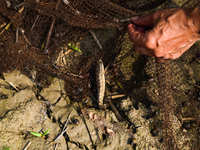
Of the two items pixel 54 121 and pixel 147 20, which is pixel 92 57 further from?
pixel 54 121

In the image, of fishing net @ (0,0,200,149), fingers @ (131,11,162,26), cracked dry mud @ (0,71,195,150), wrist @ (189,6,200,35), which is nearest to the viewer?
wrist @ (189,6,200,35)

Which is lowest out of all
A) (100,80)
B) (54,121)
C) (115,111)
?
(115,111)

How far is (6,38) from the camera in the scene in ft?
13.7

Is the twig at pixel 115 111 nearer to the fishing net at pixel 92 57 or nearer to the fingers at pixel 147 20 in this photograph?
the fishing net at pixel 92 57

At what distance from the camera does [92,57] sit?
4289mm

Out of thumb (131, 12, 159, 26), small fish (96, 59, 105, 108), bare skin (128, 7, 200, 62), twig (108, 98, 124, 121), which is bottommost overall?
twig (108, 98, 124, 121)

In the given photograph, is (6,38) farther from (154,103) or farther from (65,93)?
(154,103)

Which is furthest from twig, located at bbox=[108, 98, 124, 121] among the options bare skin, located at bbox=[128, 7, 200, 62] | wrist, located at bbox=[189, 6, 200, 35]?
wrist, located at bbox=[189, 6, 200, 35]

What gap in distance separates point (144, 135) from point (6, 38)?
4.99m

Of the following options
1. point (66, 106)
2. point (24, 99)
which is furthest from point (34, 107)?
point (66, 106)

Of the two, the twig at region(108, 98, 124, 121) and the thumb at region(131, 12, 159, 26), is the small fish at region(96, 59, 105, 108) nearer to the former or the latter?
the twig at region(108, 98, 124, 121)

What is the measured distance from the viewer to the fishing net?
147 inches

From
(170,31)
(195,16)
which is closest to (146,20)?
(170,31)

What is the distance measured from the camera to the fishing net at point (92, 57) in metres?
3.74
